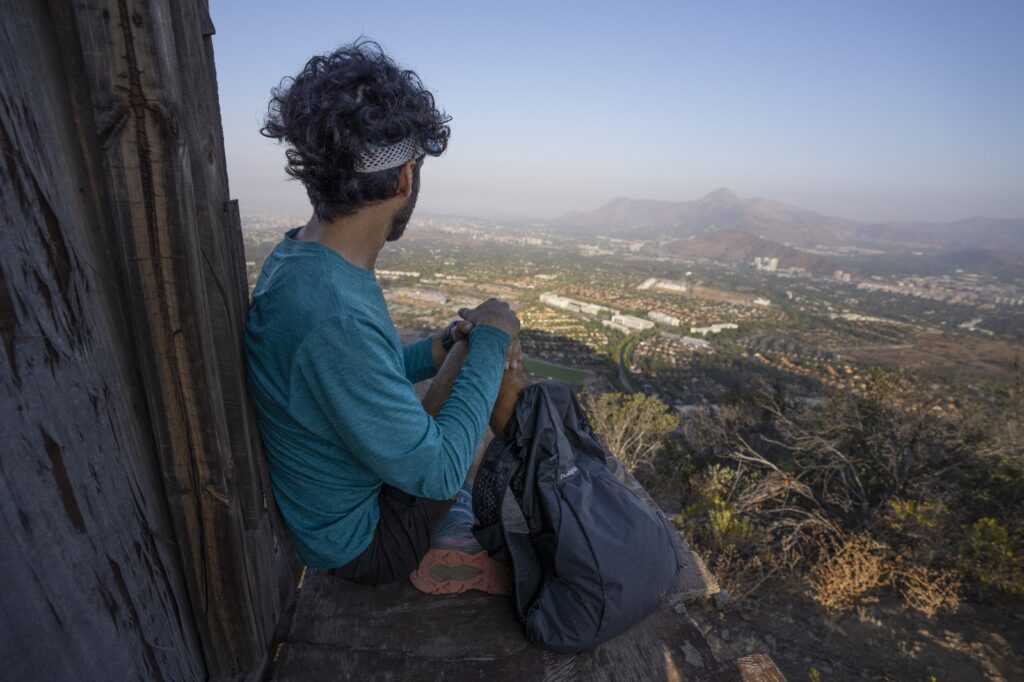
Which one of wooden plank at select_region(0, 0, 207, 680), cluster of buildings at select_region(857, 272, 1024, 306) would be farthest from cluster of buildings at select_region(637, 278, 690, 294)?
wooden plank at select_region(0, 0, 207, 680)

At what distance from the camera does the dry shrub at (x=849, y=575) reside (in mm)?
2992

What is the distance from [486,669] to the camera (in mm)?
945

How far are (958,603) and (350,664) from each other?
12.9 ft

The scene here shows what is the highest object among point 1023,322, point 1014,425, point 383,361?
point 383,361

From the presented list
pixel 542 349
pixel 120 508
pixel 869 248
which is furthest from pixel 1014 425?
pixel 869 248

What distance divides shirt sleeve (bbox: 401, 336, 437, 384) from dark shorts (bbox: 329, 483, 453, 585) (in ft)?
1.41

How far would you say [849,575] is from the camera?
3.08 meters

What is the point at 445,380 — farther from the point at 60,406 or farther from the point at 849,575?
the point at 849,575

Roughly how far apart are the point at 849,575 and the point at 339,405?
12.1 ft

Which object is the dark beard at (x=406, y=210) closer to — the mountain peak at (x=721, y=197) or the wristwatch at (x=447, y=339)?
the wristwatch at (x=447, y=339)

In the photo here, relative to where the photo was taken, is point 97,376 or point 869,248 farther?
point 869,248

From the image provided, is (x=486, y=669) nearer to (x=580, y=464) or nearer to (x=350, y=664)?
(x=350, y=664)

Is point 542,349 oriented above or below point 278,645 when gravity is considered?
below

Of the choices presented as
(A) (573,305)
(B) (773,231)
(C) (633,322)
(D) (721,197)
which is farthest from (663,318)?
(D) (721,197)
